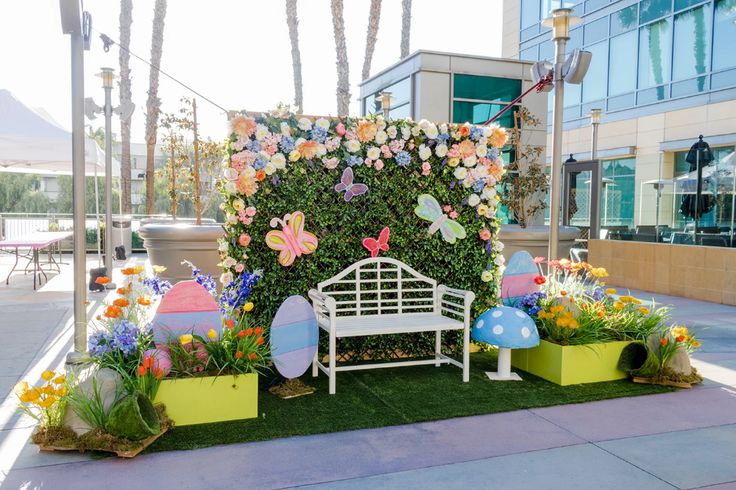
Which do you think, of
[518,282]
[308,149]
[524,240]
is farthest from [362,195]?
[524,240]

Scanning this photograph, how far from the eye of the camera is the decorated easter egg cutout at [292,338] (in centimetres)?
458

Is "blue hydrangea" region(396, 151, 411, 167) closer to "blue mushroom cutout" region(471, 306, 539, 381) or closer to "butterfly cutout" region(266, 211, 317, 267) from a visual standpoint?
"butterfly cutout" region(266, 211, 317, 267)

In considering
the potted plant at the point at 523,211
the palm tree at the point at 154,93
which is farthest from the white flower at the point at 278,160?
the palm tree at the point at 154,93

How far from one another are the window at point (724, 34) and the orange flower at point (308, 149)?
15156 mm

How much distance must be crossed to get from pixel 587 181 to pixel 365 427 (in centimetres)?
1101

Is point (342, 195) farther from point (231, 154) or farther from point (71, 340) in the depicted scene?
point (71, 340)

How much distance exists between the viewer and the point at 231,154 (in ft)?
16.7

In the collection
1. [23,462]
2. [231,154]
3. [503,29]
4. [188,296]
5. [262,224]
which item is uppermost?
[503,29]

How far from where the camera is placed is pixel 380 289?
5.48 m

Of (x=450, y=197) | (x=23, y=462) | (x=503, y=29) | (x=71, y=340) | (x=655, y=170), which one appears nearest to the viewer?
(x=23, y=462)

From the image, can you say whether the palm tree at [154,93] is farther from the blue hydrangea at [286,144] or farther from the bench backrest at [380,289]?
the bench backrest at [380,289]

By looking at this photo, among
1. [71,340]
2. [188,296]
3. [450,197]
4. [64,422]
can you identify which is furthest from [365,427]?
[71,340]

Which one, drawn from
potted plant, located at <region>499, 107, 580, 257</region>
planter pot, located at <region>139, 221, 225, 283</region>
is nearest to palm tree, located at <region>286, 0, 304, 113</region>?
potted plant, located at <region>499, 107, 580, 257</region>

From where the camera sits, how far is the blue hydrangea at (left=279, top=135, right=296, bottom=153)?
5176 mm
